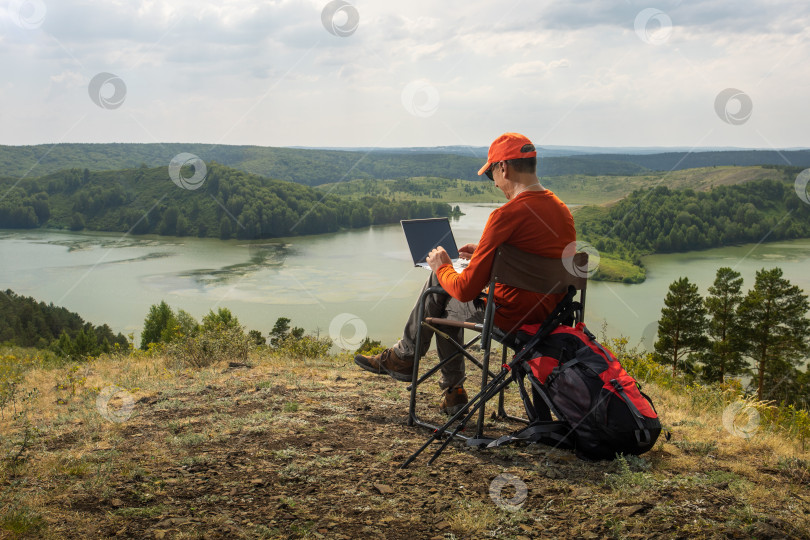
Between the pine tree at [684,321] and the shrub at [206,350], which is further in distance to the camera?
the pine tree at [684,321]

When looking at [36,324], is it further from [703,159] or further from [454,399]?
[703,159]

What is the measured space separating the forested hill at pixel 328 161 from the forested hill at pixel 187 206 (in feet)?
57.6

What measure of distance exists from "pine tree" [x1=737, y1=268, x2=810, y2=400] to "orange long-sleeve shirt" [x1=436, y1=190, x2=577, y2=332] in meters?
28.7

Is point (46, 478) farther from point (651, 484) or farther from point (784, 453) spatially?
point (784, 453)

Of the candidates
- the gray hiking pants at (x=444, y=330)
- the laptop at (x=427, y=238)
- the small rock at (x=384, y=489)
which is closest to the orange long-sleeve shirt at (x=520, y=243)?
the gray hiking pants at (x=444, y=330)

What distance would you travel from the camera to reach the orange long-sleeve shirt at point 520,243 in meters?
3.06

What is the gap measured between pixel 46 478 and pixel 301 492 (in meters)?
1.31

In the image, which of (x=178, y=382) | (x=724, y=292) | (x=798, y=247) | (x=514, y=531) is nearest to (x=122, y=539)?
(x=514, y=531)

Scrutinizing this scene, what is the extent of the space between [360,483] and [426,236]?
168 cm

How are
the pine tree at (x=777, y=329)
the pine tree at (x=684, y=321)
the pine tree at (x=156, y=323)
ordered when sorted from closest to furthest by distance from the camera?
1. the pine tree at (x=777, y=329)
2. the pine tree at (x=684, y=321)
3. the pine tree at (x=156, y=323)

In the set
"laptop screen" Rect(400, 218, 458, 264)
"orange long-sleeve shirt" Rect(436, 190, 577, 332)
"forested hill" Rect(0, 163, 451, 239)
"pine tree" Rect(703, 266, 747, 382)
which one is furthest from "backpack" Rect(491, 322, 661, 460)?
"forested hill" Rect(0, 163, 451, 239)

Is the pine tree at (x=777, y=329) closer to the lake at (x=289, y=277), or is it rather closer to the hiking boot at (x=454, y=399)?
the lake at (x=289, y=277)

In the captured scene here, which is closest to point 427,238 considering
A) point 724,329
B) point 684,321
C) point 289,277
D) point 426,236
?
point 426,236

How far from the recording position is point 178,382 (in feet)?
17.4
